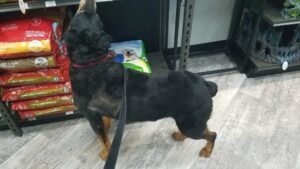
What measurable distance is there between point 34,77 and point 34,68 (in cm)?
5

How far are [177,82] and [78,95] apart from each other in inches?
17.0

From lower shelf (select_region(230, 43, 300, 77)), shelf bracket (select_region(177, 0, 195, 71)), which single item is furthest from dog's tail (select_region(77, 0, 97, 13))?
lower shelf (select_region(230, 43, 300, 77))

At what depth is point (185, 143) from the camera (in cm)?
145

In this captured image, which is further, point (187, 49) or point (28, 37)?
point (187, 49)

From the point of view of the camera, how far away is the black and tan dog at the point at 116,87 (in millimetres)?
942

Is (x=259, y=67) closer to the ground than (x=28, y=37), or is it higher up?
closer to the ground

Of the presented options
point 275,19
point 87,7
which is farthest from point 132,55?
point 275,19

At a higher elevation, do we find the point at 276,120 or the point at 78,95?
the point at 78,95

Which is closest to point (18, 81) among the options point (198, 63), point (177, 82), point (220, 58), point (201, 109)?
point (177, 82)

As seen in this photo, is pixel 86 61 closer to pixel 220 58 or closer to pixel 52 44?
pixel 52 44

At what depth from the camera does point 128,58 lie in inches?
66.1

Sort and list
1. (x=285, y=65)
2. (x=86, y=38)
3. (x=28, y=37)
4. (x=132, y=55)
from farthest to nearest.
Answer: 1. (x=285, y=65)
2. (x=132, y=55)
3. (x=28, y=37)
4. (x=86, y=38)

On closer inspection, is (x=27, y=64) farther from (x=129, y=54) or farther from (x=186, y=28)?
(x=186, y=28)

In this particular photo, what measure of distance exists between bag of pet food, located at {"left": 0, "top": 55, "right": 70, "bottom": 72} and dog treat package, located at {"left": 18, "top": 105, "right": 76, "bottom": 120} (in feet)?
0.93
